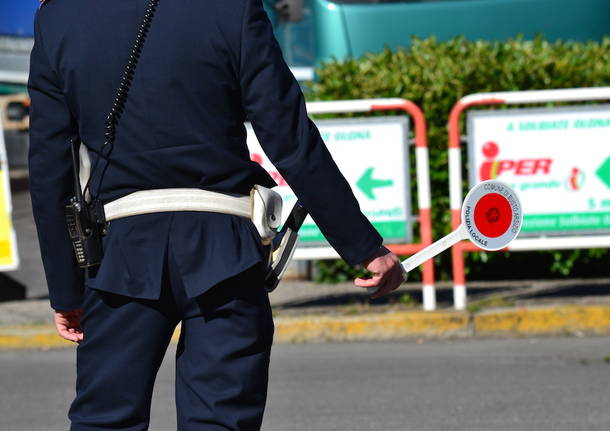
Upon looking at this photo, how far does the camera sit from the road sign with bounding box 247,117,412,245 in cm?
702

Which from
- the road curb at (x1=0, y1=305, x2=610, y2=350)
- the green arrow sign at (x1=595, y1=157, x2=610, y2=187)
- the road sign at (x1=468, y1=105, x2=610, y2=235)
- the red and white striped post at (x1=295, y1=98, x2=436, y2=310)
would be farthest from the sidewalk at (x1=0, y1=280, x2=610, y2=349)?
Result: the green arrow sign at (x1=595, y1=157, x2=610, y2=187)

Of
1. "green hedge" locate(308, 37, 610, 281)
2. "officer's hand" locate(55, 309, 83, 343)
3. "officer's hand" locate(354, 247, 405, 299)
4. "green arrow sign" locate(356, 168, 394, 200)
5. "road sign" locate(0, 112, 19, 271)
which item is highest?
"officer's hand" locate(354, 247, 405, 299)

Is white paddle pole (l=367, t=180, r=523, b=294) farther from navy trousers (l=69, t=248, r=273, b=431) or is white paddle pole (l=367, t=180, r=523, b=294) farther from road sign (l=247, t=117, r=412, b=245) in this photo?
road sign (l=247, t=117, r=412, b=245)

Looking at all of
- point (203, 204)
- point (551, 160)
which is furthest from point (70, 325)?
point (551, 160)

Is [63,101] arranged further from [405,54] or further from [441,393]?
[405,54]

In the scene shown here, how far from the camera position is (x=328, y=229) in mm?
2777

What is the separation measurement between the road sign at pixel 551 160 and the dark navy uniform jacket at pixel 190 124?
14.2 ft

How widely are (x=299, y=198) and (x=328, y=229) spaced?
0.10 m

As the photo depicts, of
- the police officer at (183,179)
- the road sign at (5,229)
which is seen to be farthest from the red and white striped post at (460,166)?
the police officer at (183,179)

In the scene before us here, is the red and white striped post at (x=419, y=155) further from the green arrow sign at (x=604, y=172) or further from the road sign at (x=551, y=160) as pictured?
the green arrow sign at (x=604, y=172)

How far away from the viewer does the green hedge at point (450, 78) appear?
7691mm

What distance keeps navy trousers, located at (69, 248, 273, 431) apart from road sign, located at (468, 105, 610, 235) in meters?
4.39

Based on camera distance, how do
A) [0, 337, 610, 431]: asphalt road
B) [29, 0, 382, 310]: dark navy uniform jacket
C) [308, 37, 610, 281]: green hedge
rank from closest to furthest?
[29, 0, 382, 310]: dark navy uniform jacket
[0, 337, 610, 431]: asphalt road
[308, 37, 610, 281]: green hedge

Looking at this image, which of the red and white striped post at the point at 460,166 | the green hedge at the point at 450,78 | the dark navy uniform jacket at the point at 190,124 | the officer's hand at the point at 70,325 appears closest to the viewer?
the dark navy uniform jacket at the point at 190,124
